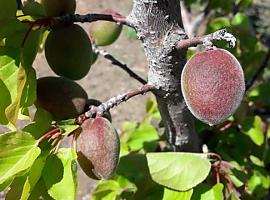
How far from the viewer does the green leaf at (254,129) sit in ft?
4.34

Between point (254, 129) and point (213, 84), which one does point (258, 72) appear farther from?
point (213, 84)

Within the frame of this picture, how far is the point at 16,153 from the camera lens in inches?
29.4

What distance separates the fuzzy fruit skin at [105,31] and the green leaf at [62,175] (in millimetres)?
425

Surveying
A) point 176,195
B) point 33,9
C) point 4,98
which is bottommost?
point 176,195

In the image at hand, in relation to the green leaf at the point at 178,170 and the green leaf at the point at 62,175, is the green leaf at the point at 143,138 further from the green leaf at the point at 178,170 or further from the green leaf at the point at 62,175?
the green leaf at the point at 62,175

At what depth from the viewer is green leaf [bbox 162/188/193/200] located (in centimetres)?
92

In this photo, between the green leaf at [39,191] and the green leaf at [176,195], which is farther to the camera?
the green leaf at [176,195]

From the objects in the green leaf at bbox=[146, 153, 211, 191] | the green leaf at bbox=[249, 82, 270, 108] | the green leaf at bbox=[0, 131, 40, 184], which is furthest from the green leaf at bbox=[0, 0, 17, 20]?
the green leaf at bbox=[249, 82, 270, 108]

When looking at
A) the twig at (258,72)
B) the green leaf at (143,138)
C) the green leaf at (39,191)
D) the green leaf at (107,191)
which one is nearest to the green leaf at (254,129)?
the twig at (258,72)

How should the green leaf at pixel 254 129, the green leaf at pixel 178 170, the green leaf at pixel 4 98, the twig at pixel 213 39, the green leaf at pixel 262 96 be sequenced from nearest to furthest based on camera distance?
the twig at pixel 213 39 → the green leaf at pixel 4 98 → the green leaf at pixel 178 170 → the green leaf at pixel 254 129 → the green leaf at pixel 262 96

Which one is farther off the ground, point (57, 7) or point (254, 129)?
point (57, 7)

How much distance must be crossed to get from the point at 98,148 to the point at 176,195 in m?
0.25

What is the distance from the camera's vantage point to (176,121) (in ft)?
3.19

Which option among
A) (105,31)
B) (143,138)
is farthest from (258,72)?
(105,31)
